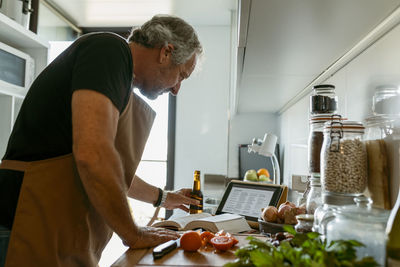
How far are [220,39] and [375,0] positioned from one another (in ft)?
9.82

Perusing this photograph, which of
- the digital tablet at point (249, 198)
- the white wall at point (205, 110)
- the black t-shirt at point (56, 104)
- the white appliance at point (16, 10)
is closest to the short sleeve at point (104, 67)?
the black t-shirt at point (56, 104)

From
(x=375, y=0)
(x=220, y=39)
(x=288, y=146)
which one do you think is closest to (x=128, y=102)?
(x=375, y=0)

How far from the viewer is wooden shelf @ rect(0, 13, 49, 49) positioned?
217cm

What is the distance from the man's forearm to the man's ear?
0.49 m

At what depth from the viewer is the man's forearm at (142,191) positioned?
1387 millimetres

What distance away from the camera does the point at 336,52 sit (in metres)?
1.22

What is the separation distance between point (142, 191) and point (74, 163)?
0.49 m

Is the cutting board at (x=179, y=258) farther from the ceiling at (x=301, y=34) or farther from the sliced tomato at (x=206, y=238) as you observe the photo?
the ceiling at (x=301, y=34)

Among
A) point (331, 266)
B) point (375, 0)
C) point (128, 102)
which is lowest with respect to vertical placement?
point (331, 266)

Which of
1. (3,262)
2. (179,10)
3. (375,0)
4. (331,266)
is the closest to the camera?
(331,266)

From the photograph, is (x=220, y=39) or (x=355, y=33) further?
(x=220, y=39)

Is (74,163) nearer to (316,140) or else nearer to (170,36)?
(170,36)

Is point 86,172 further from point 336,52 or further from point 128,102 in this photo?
point 336,52

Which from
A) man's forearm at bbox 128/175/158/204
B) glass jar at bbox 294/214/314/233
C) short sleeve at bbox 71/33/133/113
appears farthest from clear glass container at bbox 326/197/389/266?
man's forearm at bbox 128/175/158/204
